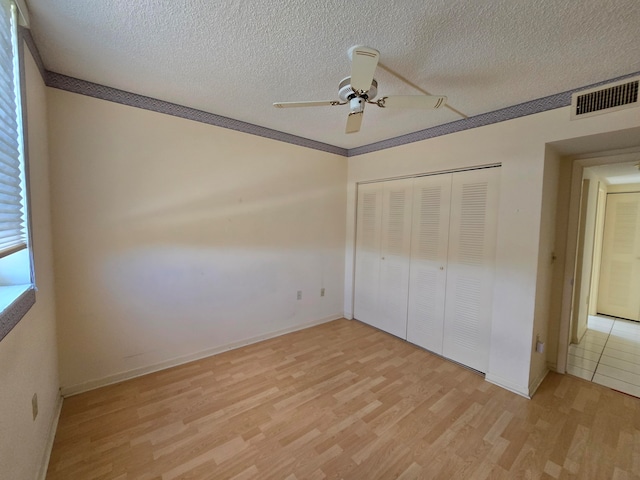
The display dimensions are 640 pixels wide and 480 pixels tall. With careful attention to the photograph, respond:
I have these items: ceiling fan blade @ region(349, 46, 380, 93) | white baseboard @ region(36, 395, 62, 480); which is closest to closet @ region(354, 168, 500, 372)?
ceiling fan blade @ region(349, 46, 380, 93)

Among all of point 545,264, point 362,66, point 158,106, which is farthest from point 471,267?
point 158,106

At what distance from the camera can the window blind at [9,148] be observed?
110 cm

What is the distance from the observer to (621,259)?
12.7 ft

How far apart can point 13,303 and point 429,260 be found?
9.86 feet

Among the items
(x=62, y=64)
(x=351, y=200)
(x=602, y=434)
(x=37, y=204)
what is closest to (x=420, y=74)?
(x=351, y=200)

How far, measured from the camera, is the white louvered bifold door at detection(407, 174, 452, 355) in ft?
8.95

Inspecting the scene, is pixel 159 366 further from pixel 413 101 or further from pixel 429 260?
pixel 413 101

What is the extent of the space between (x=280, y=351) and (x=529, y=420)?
6.98 ft

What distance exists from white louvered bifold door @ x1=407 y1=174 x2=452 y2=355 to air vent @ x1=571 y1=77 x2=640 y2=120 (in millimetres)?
992

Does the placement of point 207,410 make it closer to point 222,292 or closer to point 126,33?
point 222,292

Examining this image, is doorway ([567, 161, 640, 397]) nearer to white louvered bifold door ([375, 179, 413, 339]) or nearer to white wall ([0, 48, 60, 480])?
white louvered bifold door ([375, 179, 413, 339])

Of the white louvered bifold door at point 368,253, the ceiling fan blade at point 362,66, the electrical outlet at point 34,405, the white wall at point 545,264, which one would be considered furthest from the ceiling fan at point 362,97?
the electrical outlet at point 34,405

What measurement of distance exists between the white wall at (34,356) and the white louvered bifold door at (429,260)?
3.01 m

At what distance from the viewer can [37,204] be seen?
5.23 feet
